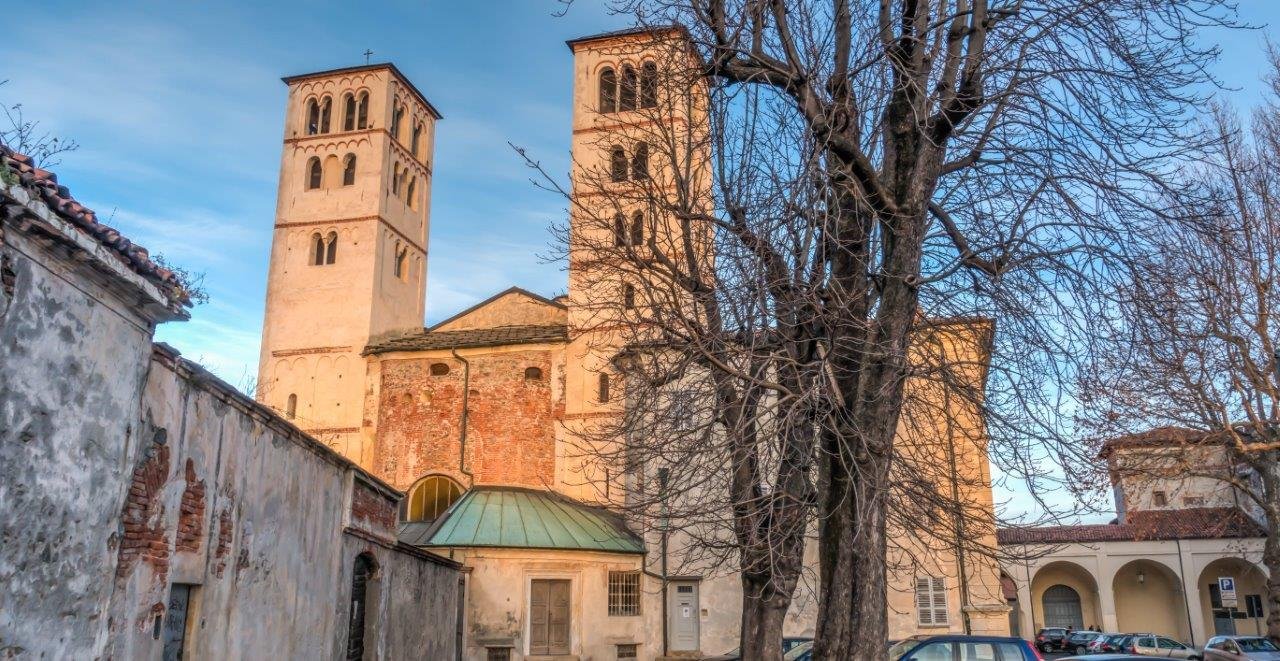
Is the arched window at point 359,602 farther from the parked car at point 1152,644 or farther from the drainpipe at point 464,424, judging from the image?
the parked car at point 1152,644

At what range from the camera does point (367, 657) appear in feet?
44.7

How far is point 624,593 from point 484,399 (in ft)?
27.1

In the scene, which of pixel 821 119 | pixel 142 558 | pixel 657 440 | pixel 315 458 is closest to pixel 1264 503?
pixel 657 440

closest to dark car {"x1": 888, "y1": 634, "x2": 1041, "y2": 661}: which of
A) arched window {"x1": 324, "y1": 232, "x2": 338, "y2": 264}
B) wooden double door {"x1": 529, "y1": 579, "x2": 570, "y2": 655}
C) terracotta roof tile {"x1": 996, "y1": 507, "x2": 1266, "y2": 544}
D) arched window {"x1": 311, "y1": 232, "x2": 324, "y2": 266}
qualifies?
wooden double door {"x1": 529, "y1": 579, "x2": 570, "y2": 655}

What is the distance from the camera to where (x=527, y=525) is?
82.4ft

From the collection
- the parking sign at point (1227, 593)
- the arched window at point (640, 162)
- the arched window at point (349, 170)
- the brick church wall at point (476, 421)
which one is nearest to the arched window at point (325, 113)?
the arched window at point (349, 170)

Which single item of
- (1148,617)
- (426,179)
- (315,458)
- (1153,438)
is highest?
(426,179)

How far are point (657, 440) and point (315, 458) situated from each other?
414cm

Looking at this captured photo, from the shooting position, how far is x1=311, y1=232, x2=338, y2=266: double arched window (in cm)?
3366

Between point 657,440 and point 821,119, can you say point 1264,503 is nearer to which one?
point 657,440

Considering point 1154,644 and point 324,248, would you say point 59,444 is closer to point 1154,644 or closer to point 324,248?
point 324,248

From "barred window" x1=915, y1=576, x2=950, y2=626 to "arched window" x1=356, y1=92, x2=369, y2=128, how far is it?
2408 cm

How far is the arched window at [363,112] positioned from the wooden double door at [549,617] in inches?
739

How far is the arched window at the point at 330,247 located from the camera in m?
33.6
